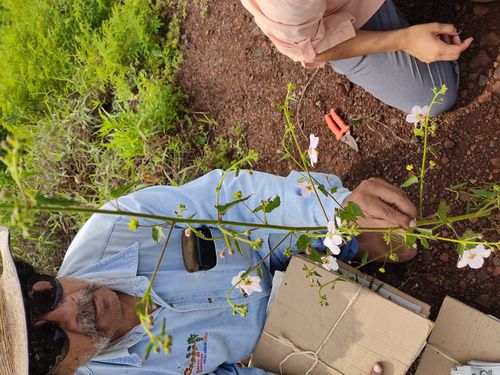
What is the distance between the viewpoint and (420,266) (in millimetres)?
1801

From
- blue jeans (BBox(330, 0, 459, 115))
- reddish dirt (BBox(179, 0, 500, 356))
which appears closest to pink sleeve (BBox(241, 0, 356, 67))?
blue jeans (BBox(330, 0, 459, 115))

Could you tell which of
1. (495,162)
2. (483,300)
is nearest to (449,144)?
(495,162)

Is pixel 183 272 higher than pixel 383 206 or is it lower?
lower

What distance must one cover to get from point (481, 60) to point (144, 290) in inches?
53.9

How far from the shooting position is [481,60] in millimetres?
1661

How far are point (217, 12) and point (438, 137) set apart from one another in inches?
53.5

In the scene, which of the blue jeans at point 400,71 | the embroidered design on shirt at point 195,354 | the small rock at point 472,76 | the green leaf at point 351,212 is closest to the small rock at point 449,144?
the blue jeans at point 400,71

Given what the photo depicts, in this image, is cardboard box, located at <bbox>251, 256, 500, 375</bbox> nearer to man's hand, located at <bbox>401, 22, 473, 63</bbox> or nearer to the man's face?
the man's face

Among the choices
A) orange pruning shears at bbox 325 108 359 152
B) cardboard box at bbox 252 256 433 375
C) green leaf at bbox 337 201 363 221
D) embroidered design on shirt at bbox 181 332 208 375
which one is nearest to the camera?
green leaf at bbox 337 201 363 221

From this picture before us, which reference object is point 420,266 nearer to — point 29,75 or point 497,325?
point 497,325

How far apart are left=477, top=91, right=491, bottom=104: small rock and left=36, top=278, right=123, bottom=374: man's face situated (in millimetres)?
1409

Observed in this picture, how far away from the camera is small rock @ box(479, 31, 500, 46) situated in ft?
5.33

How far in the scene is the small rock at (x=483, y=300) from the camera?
1660 mm

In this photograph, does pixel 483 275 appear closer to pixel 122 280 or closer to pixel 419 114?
pixel 419 114
